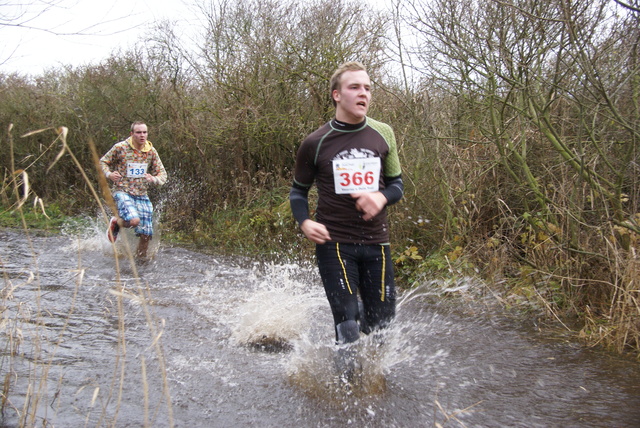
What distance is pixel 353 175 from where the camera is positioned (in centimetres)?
378

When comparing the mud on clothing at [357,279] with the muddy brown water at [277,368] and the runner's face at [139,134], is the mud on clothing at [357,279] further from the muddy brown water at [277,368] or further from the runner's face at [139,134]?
the runner's face at [139,134]

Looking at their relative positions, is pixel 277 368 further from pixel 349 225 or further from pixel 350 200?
pixel 350 200

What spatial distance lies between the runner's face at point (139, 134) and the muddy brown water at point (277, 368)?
268 cm

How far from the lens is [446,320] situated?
5.93 m

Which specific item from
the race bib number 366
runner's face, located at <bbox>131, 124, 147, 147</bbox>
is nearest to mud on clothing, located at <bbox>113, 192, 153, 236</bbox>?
runner's face, located at <bbox>131, 124, 147, 147</bbox>

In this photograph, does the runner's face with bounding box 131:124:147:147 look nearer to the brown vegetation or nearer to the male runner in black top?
the brown vegetation

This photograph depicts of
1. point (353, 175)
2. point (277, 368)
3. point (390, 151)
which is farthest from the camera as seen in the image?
point (277, 368)

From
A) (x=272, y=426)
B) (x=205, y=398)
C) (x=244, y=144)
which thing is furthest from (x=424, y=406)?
(x=244, y=144)

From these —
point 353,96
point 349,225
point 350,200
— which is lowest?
point 349,225

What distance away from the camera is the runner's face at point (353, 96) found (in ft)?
12.4

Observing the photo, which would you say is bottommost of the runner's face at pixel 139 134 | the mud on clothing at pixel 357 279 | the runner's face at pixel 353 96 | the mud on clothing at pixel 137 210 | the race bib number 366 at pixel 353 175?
the mud on clothing at pixel 357 279

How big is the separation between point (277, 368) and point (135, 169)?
16.6 feet

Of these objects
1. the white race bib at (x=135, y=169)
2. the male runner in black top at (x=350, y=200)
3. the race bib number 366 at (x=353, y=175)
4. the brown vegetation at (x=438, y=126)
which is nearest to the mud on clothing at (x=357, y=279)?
the male runner in black top at (x=350, y=200)

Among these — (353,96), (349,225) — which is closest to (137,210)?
(349,225)
